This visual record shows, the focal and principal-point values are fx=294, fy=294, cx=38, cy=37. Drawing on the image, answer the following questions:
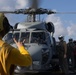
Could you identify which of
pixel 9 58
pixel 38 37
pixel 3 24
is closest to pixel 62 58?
pixel 38 37

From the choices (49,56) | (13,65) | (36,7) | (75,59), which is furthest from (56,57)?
(13,65)

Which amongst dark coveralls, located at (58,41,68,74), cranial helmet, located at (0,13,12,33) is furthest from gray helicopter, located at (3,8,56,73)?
cranial helmet, located at (0,13,12,33)

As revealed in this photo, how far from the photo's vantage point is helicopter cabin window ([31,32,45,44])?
467 inches

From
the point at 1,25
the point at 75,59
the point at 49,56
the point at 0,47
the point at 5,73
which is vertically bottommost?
the point at 75,59

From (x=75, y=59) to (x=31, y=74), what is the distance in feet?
11.7

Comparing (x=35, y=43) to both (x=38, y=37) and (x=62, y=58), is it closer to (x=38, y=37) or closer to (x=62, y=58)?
(x=38, y=37)

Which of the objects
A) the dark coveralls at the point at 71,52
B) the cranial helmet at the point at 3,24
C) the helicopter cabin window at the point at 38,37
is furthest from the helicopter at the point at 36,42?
the cranial helmet at the point at 3,24

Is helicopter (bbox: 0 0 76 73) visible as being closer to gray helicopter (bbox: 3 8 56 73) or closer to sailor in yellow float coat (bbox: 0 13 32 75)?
gray helicopter (bbox: 3 8 56 73)

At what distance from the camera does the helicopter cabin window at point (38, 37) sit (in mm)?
11859

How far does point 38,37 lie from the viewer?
39.6ft

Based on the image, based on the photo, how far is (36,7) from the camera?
15.0 metres

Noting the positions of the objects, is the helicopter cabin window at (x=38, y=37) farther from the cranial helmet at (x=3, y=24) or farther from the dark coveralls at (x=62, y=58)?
the cranial helmet at (x=3, y=24)

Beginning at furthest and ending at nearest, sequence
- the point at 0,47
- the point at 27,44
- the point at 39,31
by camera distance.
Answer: the point at 39,31 < the point at 27,44 < the point at 0,47

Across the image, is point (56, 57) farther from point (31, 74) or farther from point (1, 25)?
point (1, 25)
